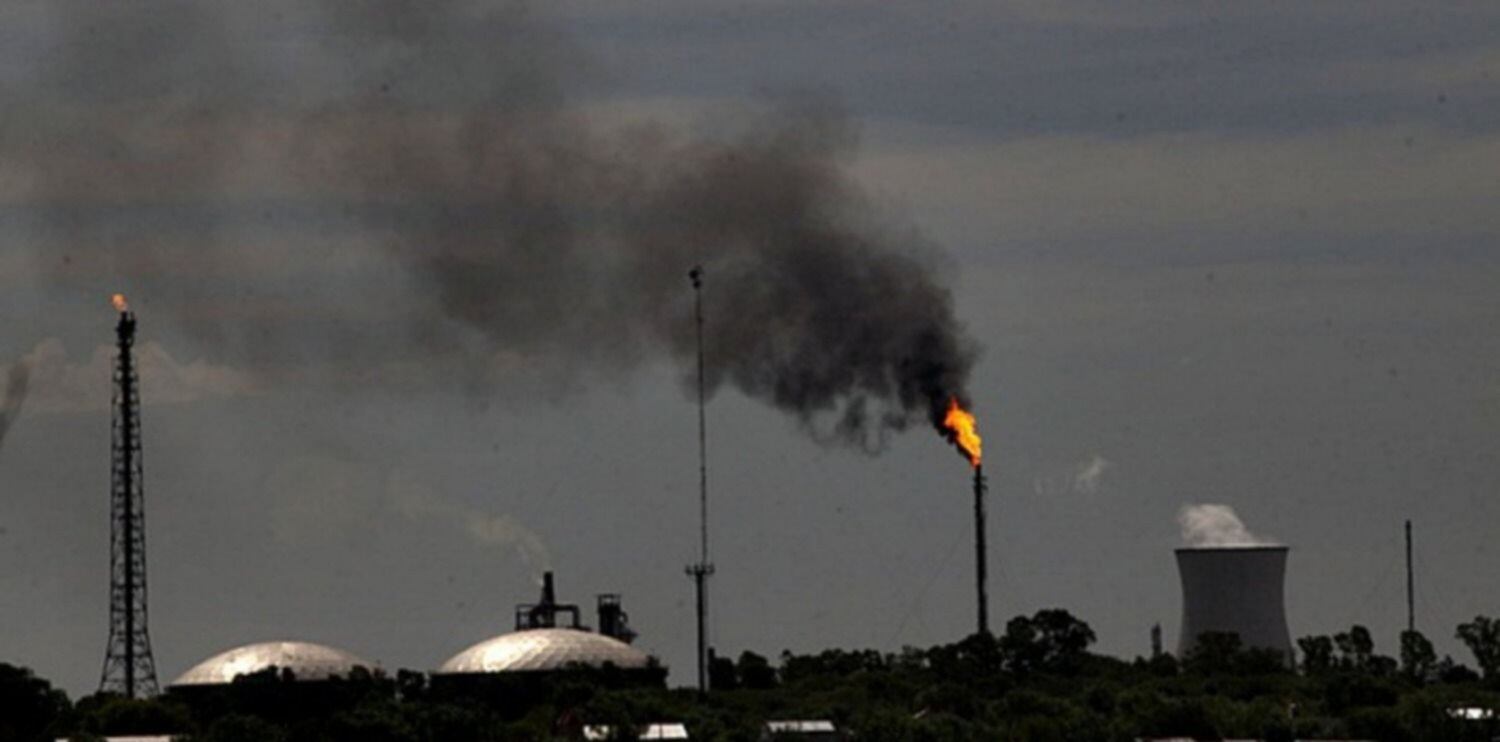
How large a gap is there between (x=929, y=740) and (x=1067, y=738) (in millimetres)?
8376

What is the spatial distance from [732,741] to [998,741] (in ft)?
58.3

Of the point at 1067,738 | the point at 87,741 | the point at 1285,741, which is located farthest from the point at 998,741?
the point at 87,741

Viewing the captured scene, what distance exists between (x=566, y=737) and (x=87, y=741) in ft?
90.0

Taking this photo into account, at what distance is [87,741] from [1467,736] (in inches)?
3083

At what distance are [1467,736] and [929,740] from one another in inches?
1200

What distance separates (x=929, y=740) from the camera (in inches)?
7781

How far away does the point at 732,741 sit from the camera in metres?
191

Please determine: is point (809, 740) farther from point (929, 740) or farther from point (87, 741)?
point (87, 741)

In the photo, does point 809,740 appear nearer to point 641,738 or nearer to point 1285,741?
point 641,738

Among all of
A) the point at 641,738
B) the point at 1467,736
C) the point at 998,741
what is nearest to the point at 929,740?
the point at 998,741

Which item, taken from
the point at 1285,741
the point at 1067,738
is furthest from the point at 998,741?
the point at 1285,741

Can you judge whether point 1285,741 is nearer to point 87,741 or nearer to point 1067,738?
point 1067,738

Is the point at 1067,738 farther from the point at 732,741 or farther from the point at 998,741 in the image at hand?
the point at 732,741

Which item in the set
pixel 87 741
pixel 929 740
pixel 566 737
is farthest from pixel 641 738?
pixel 87 741
